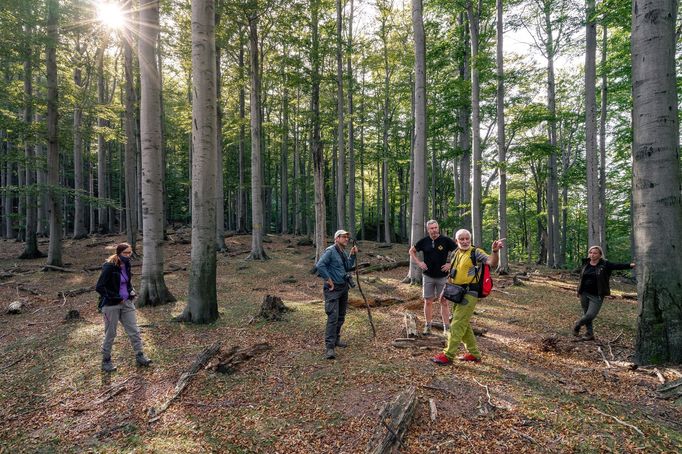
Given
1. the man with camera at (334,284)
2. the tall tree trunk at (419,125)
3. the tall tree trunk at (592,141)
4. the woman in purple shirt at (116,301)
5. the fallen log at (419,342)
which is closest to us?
the woman in purple shirt at (116,301)

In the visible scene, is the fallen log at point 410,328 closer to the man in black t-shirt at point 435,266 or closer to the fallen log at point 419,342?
the fallen log at point 419,342

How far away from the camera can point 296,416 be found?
397 centimetres

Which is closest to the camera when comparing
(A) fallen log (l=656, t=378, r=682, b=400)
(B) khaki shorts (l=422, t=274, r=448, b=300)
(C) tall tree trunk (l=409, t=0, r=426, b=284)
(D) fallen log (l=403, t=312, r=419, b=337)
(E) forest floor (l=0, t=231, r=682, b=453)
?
(E) forest floor (l=0, t=231, r=682, b=453)

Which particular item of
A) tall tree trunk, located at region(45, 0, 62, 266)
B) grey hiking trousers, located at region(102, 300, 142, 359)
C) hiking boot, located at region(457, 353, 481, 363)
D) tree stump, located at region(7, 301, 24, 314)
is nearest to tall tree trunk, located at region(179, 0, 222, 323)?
grey hiking trousers, located at region(102, 300, 142, 359)

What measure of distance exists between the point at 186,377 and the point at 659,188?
24.1ft

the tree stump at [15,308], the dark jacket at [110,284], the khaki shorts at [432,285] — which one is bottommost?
the tree stump at [15,308]

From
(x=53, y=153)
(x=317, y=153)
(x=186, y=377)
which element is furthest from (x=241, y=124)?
(x=186, y=377)

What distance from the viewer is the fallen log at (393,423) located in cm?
328

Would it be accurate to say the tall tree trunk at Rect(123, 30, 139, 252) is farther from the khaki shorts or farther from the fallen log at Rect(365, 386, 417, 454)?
the fallen log at Rect(365, 386, 417, 454)

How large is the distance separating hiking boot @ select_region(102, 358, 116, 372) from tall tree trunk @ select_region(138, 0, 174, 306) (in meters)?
3.76

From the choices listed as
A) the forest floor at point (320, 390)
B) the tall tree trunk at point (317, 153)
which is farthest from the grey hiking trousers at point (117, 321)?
the tall tree trunk at point (317, 153)

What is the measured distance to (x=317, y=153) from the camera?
11.3 m

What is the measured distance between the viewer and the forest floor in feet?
11.5

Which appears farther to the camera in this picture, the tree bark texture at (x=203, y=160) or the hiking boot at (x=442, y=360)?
the tree bark texture at (x=203, y=160)
